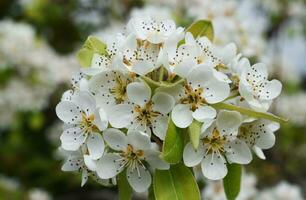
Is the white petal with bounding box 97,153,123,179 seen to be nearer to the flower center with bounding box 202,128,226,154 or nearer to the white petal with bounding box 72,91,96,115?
the white petal with bounding box 72,91,96,115

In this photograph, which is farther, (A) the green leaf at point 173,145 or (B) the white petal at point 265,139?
(B) the white petal at point 265,139

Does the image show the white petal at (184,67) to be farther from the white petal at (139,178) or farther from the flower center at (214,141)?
the white petal at (139,178)

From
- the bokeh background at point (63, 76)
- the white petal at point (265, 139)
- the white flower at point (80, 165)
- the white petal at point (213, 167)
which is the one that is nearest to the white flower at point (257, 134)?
the white petal at point (265, 139)

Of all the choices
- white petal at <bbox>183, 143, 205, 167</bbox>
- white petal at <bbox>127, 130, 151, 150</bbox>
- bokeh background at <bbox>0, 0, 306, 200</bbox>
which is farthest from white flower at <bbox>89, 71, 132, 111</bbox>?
bokeh background at <bbox>0, 0, 306, 200</bbox>

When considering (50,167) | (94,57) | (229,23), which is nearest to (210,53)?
(94,57)

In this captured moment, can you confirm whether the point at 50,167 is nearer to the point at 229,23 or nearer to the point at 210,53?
the point at 229,23

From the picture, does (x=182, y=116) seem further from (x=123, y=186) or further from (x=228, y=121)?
(x=123, y=186)
